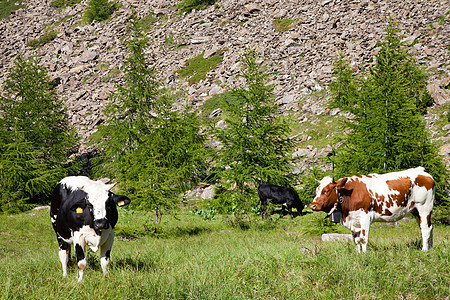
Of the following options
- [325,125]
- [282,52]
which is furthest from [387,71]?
[282,52]

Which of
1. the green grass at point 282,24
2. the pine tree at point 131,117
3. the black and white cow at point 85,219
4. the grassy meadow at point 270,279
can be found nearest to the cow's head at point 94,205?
the black and white cow at point 85,219

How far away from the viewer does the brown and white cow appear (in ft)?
23.3

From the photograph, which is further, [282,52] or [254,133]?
[282,52]

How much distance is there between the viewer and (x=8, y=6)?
76.9 meters

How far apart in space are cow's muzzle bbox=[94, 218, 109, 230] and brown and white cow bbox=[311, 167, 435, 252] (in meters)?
4.04

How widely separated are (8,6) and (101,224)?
91657 millimetres

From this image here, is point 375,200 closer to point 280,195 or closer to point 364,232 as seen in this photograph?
point 364,232

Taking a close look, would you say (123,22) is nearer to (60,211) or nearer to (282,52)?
(282,52)

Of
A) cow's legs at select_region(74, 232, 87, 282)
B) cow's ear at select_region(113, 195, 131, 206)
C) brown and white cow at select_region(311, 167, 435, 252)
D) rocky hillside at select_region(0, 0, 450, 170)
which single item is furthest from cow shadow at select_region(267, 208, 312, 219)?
cow's legs at select_region(74, 232, 87, 282)

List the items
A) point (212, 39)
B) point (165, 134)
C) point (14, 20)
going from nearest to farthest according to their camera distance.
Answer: point (165, 134) < point (212, 39) < point (14, 20)

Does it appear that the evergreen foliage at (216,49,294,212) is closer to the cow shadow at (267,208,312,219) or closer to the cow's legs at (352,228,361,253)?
the cow shadow at (267,208,312,219)

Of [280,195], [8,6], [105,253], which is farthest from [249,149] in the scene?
[8,6]

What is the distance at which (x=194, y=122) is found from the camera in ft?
85.0

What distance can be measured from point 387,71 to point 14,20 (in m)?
79.3
